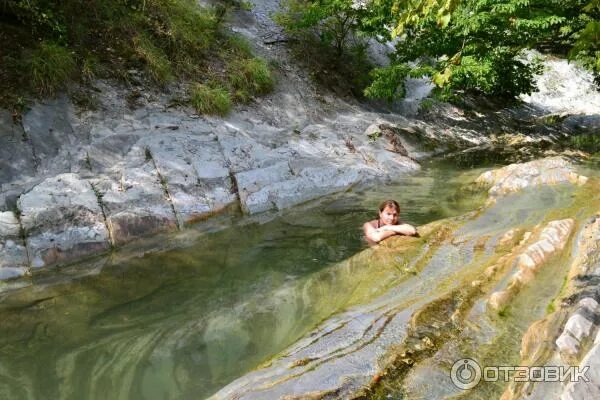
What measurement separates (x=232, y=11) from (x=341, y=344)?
445 inches

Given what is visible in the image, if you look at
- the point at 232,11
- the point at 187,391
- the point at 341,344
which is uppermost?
the point at 232,11

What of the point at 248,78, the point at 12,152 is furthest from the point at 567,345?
the point at 248,78

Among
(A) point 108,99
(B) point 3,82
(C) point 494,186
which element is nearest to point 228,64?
(A) point 108,99

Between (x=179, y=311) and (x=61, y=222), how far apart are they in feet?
8.66

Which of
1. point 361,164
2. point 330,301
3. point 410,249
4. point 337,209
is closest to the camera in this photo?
point 330,301

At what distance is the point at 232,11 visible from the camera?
1307 centimetres

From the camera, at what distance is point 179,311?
5008mm

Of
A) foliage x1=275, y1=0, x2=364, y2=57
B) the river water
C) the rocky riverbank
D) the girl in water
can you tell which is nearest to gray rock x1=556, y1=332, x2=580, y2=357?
the rocky riverbank

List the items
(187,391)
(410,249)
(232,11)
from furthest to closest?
1. (232,11)
2. (410,249)
3. (187,391)

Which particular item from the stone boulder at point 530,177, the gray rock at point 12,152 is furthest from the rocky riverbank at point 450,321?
the gray rock at point 12,152

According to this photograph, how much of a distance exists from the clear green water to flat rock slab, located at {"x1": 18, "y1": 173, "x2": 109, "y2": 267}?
35 centimetres

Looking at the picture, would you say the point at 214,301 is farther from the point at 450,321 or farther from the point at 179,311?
the point at 450,321

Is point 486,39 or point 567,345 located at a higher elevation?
point 486,39

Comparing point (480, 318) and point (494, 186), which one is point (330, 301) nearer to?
point (480, 318)
